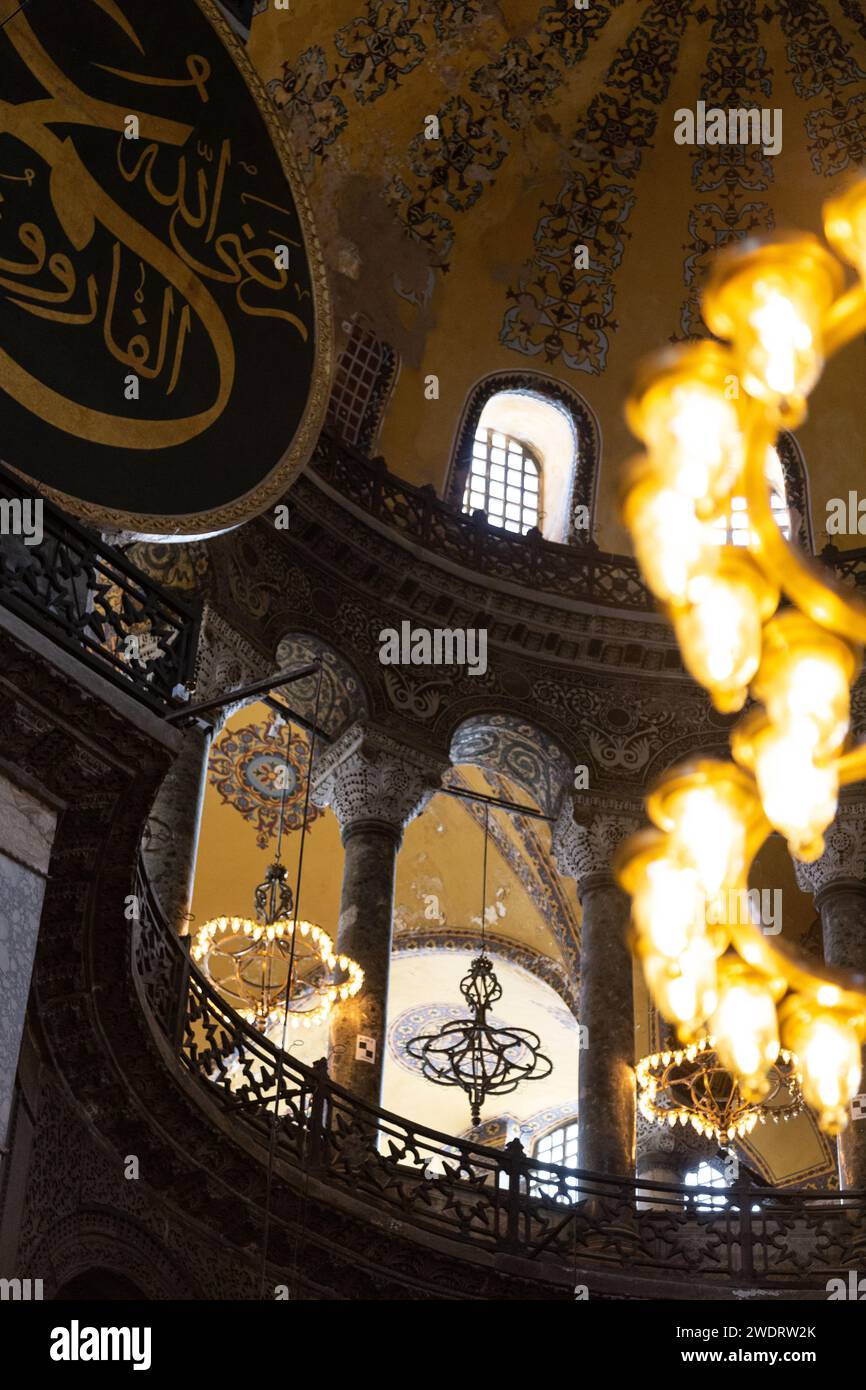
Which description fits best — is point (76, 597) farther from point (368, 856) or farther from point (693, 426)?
point (368, 856)

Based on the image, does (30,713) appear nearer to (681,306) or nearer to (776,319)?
(776,319)

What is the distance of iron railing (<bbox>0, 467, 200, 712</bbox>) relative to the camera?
22.5 ft

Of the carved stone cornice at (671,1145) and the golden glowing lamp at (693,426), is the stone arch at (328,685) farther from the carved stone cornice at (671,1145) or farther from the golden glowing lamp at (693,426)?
the golden glowing lamp at (693,426)

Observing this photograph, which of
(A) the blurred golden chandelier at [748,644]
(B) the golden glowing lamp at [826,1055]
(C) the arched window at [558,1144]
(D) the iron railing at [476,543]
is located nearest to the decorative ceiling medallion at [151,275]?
(D) the iron railing at [476,543]

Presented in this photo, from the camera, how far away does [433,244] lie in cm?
1334

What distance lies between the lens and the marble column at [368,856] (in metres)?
10.9

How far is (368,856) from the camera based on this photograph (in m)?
11.7

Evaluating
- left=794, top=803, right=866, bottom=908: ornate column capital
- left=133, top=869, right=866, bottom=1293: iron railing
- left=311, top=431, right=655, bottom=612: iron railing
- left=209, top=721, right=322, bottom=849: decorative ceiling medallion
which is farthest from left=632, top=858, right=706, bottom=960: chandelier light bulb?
left=209, top=721, right=322, bottom=849: decorative ceiling medallion

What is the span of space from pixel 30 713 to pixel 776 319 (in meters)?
3.07

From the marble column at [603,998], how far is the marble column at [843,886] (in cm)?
120

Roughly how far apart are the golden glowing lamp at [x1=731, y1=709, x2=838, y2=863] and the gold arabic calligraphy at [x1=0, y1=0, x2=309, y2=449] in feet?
12.2

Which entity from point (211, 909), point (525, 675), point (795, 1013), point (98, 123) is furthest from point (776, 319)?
point (211, 909)

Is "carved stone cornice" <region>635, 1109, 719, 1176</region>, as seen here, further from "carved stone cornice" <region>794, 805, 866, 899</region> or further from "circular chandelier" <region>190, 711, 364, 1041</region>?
"circular chandelier" <region>190, 711, 364, 1041</region>

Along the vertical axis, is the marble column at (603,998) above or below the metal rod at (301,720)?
below
